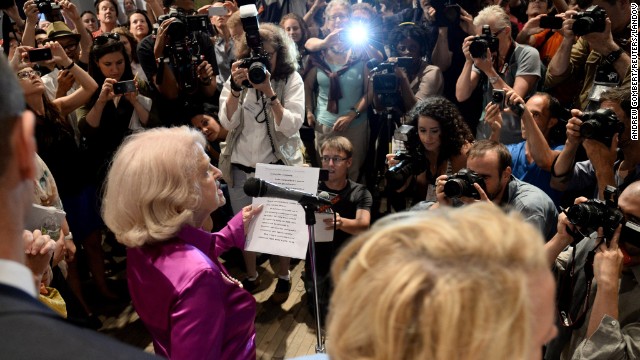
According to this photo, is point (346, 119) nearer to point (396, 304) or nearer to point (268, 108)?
point (268, 108)

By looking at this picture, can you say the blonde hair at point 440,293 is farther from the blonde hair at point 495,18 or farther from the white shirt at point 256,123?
the blonde hair at point 495,18

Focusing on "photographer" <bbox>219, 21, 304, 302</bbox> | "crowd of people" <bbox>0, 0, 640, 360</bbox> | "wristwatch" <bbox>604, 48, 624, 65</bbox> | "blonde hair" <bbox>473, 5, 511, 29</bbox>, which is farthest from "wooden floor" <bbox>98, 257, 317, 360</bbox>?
"wristwatch" <bbox>604, 48, 624, 65</bbox>

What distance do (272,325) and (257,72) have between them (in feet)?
4.94

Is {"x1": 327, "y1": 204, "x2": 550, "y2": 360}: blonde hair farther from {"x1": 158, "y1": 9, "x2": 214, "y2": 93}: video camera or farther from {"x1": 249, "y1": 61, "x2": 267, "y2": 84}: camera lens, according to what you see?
{"x1": 158, "y1": 9, "x2": 214, "y2": 93}: video camera

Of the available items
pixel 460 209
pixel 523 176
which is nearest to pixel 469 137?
pixel 523 176

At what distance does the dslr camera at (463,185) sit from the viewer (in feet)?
7.59

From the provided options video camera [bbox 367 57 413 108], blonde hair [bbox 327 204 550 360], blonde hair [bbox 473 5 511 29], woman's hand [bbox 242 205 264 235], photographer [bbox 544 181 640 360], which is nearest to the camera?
blonde hair [bbox 327 204 550 360]

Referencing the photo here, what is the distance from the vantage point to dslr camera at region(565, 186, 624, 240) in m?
1.79

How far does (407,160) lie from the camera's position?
2.97 m

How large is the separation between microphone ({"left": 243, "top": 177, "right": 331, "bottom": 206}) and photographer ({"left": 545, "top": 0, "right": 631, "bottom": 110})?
1.59 m

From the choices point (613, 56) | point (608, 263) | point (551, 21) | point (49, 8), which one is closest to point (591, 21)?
point (613, 56)

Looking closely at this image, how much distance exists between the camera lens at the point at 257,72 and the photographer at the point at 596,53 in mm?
1677

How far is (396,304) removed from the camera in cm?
65

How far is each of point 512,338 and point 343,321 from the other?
8.4 inches
